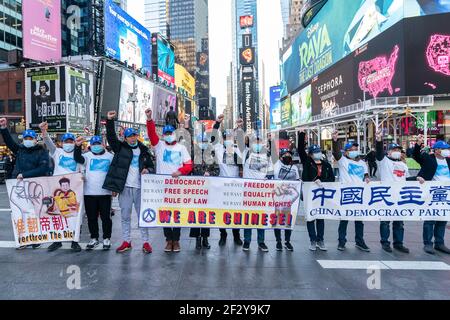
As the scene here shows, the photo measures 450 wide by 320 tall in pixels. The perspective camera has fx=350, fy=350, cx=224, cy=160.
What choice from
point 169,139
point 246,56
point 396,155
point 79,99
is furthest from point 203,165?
point 246,56

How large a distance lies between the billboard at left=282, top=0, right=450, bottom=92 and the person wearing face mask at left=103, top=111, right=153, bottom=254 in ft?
112

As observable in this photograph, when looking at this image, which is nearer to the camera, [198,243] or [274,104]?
[198,243]

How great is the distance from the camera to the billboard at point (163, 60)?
55.5 metres

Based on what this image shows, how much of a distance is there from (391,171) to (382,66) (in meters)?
33.4

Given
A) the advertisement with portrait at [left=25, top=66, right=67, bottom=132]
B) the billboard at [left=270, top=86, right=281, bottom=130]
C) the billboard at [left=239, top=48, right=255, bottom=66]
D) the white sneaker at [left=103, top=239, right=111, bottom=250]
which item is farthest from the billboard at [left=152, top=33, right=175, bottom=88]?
the billboard at [left=270, top=86, right=281, bottom=130]

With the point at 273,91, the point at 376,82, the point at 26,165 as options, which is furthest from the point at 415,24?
the point at 273,91

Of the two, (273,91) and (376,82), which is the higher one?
(273,91)

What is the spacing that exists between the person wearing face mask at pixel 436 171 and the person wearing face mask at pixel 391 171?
0.29m

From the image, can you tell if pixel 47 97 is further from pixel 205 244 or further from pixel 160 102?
pixel 205 244

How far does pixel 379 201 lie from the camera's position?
6.10 metres

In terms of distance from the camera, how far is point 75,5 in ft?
198

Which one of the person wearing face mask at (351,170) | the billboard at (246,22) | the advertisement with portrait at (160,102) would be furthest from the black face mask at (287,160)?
the billboard at (246,22)
